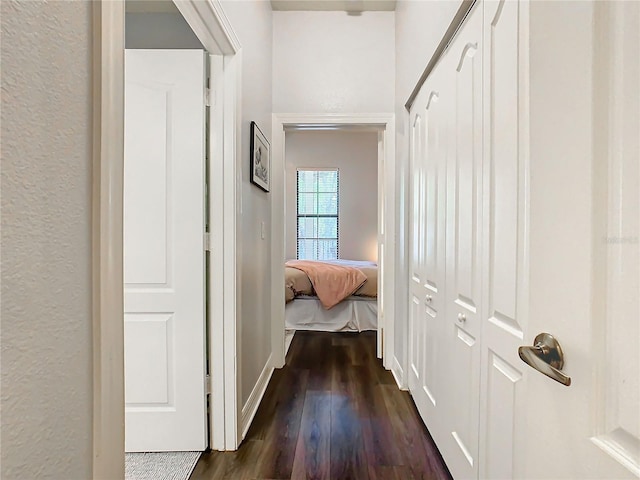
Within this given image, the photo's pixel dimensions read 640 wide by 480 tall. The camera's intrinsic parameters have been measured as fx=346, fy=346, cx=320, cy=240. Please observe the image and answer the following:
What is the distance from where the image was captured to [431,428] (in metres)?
1.89

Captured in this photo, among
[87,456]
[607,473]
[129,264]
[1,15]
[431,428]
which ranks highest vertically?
[1,15]

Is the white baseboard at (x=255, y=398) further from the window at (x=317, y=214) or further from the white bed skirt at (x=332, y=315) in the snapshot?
the window at (x=317, y=214)

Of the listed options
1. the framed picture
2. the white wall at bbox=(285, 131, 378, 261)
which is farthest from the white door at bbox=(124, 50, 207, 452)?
the white wall at bbox=(285, 131, 378, 261)

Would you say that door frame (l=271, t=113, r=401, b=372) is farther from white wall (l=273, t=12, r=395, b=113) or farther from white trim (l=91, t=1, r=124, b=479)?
white trim (l=91, t=1, r=124, b=479)

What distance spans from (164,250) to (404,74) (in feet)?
6.68

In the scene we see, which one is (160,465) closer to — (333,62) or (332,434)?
(332,434)

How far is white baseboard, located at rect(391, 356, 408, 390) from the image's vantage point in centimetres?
254

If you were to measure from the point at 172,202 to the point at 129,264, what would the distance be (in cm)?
39

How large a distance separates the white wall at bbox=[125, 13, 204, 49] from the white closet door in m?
1.46

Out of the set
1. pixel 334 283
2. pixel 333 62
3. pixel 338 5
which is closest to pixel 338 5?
pixel 338 5

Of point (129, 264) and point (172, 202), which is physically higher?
point (172, 202)

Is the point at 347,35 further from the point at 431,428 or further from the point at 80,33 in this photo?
the point at 431,428

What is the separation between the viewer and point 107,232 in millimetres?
716

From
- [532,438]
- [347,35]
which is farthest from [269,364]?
[347,35]
